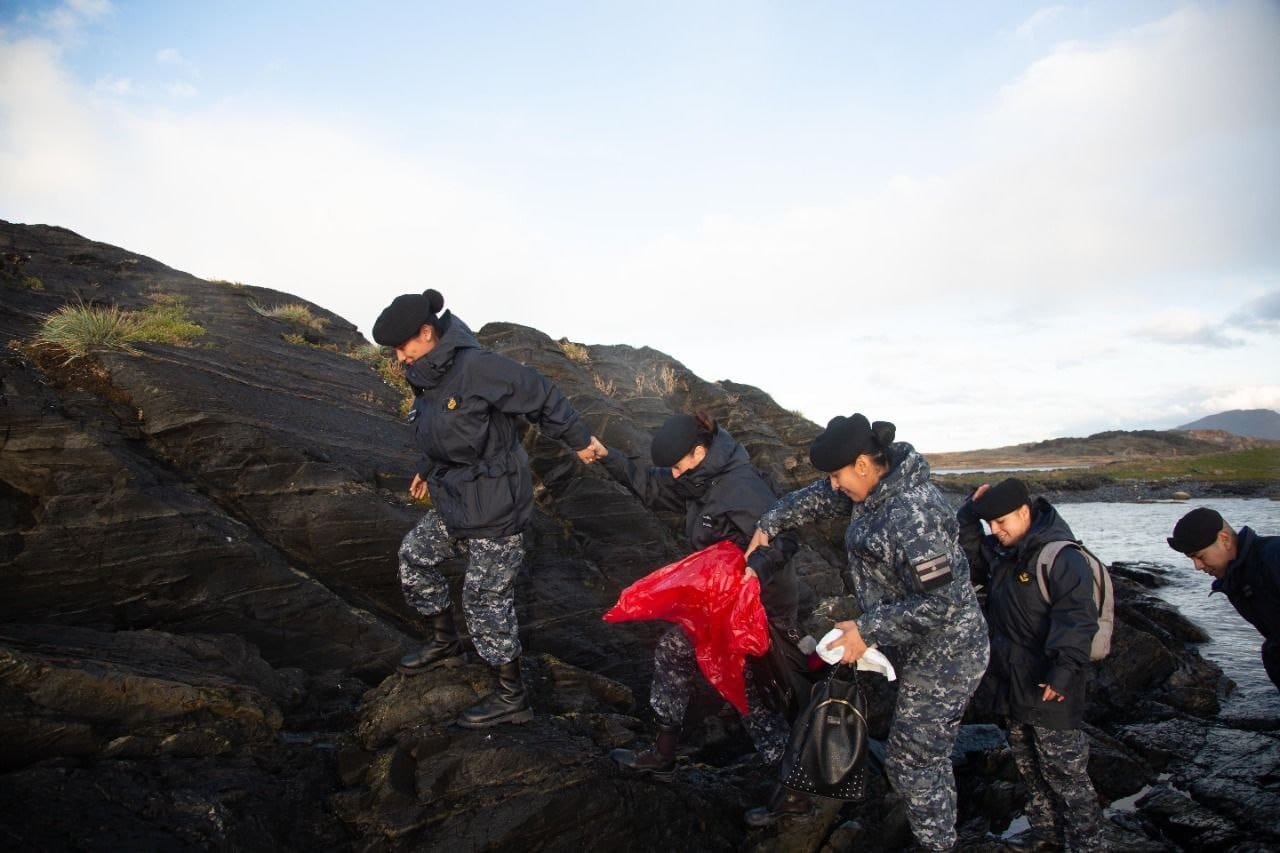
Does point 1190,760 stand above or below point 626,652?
below

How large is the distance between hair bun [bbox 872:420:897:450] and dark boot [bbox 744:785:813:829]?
271 cm

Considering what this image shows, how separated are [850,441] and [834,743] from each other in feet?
6.42

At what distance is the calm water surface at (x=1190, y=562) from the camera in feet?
31.4

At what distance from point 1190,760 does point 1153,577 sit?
33.4 feet

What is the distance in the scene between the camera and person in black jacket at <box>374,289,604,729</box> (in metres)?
5.41

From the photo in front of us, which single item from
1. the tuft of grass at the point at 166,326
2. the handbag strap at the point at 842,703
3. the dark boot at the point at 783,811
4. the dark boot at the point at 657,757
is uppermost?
the tuft of grass at the point at 166,326

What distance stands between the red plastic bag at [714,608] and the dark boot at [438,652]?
1565mm

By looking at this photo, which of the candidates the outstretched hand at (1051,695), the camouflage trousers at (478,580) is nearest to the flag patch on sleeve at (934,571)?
the outstretched hand at (1051,695)

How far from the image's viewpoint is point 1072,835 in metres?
5.20

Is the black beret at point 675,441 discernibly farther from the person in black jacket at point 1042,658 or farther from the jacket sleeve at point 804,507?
the person in black jacket at point 1042,658

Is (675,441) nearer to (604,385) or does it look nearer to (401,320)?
(401,320)

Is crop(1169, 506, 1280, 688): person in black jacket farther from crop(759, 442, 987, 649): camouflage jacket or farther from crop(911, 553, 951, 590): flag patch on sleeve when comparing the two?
crop(911, 553, 951, 590): flag patch on sleeve

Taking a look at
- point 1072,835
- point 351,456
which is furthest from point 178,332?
point 1072,835

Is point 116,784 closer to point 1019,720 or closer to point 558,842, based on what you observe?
point 558,842
